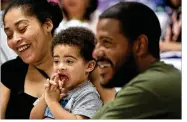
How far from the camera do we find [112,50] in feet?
5.23

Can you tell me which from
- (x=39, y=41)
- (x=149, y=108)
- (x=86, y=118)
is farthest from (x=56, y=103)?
(x=149, y=108)

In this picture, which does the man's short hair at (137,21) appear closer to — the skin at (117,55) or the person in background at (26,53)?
the skin at (117,55)

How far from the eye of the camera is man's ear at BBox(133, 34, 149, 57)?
1.55 meters

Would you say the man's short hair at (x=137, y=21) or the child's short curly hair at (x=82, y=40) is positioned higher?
the man's short hair at (x=137, y=21)

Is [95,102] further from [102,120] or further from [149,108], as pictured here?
[149,108]

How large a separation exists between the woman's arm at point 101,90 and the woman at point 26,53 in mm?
193

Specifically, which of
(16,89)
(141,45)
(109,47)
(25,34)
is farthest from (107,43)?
(16,89)

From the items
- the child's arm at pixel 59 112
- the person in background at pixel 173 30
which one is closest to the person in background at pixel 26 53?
the child's arm at pixel 59 112

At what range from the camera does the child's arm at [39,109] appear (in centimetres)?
166

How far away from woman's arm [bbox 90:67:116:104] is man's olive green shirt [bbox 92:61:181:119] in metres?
0.13

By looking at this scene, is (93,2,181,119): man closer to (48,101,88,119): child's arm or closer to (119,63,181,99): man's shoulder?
(119,63,181,99): man's shoulder

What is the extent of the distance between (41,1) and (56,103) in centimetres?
44

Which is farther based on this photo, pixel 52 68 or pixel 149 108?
pixel 52 68

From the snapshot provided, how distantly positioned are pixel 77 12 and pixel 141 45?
1.04ft
